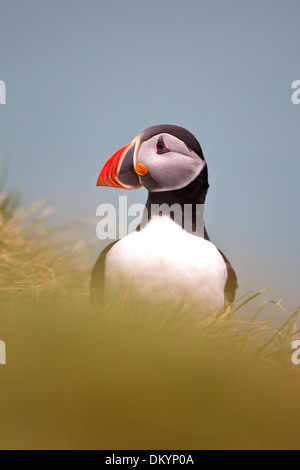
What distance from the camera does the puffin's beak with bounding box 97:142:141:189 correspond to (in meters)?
2.58

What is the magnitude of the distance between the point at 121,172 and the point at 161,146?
246 millimetres

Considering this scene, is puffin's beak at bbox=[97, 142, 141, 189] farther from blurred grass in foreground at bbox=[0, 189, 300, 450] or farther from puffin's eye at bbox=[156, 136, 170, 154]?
blurred grass in foreground at bbox=[0, 189, 300, 450]

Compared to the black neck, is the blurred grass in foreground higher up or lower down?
lower down

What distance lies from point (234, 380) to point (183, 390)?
11 centimetres

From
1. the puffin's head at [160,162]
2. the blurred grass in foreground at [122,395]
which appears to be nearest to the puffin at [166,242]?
the puffin's head at [160,162]

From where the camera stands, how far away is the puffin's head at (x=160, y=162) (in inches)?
99.8

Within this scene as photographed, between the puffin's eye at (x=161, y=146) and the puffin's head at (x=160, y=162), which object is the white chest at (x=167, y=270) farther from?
the puffin's eye at (x=161, y=146)

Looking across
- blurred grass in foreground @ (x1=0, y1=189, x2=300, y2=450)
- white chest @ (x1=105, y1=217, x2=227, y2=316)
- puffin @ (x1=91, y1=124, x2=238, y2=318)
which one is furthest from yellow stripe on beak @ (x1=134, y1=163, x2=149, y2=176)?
blurred grass in foreground @ (x1=0, y1=189, x2=300, y2=450)

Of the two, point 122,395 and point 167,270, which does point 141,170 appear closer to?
point 167,270

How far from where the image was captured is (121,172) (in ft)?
8.48
